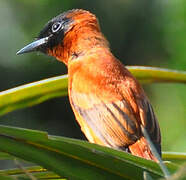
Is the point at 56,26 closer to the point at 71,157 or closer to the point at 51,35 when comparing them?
the point at 51,35

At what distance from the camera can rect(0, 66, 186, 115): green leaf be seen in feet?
8.89

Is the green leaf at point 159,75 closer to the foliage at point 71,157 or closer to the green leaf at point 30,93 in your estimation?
the green leaf at point 30,93

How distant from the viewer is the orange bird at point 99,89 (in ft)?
12.2

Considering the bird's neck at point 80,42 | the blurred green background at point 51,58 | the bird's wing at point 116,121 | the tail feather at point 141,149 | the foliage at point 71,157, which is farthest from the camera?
the blurred green background at point 51,58

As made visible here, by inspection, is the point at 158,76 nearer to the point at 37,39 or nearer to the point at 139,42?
the point at 37,39

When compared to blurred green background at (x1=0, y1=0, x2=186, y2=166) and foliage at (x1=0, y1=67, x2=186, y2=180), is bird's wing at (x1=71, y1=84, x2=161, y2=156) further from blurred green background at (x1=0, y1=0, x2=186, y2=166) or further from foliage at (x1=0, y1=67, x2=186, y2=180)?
blurred green background at (x1=0, y1=0, x2=186, y2=166)

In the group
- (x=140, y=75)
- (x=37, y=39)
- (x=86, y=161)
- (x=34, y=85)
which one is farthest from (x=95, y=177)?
(x=37, y=39)

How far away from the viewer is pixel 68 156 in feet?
5.84

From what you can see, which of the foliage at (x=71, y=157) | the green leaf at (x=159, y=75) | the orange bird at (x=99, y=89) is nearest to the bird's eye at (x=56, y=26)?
the orange bird at (x=99, y=89)

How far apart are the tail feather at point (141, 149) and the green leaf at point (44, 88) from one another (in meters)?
0.61

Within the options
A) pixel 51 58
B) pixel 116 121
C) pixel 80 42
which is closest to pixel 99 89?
pixel 116 121

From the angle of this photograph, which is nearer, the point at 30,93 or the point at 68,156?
the point at 68,156

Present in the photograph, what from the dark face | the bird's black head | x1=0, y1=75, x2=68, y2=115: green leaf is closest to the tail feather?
x1=0, y1=75, x2=68, y2=115: green leaf

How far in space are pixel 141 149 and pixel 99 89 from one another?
0.68 m
